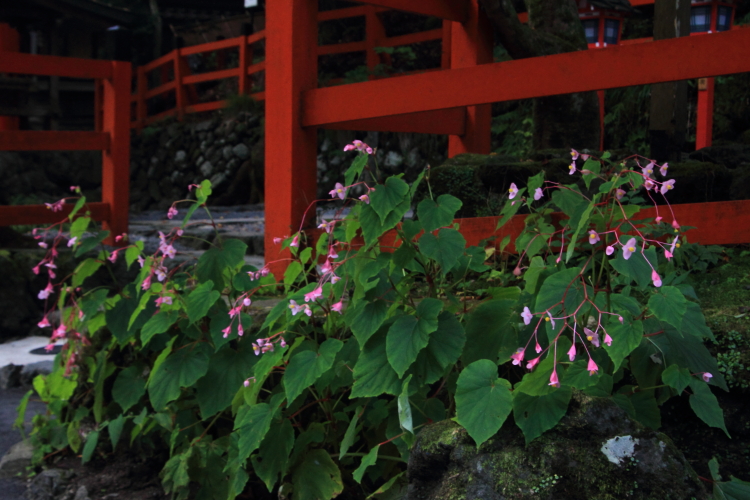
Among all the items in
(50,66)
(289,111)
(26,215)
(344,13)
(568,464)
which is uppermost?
(344,13)

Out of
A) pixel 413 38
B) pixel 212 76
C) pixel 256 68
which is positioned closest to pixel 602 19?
pixel 413 38

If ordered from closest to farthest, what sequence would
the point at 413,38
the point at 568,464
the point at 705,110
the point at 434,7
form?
the point at 568,464
the point at 434,7
the point at 705,110
the point at 413,38

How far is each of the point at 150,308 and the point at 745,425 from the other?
1831 mm

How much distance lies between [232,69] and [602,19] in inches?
304

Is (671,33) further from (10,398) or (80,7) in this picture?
(80,7)

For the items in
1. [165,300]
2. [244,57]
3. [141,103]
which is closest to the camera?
[165,300]

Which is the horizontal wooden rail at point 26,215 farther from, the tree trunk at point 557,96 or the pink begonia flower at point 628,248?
the pink begonia flower at point 628,248

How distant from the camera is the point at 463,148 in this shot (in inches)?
146

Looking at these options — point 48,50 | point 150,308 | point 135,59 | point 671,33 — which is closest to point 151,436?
point 150,308

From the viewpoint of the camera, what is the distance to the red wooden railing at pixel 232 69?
870cm

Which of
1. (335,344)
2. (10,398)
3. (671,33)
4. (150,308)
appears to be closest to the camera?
(335,344)

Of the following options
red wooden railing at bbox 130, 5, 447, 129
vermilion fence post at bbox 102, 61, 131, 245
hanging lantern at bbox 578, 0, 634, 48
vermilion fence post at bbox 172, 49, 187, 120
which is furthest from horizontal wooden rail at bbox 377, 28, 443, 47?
vermilion fence post at bbox 172, 49, 187, 120

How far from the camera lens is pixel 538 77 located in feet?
7.16

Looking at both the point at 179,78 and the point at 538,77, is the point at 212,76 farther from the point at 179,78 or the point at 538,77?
the point at 538,77
